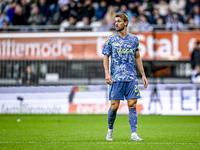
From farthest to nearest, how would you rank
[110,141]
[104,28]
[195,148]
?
[104,28] < [110,141] < [195,148]

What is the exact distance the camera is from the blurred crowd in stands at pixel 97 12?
21406 mm

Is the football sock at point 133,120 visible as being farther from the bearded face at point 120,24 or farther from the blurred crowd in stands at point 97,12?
the blurred crowd in stands at point 97,12

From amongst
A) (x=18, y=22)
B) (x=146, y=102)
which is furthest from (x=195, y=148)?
(x=18, y=22)

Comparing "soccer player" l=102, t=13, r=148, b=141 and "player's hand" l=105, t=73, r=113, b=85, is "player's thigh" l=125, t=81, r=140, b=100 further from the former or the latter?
"player's hand" l=105, t=73, r=113, b=85

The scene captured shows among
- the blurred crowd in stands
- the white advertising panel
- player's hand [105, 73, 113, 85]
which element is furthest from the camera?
the blurred crowd in stands

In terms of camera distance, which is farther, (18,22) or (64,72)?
(18,22)

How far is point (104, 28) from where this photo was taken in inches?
740

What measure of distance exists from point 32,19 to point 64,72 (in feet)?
16.3

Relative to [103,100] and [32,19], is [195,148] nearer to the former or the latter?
[103,100]

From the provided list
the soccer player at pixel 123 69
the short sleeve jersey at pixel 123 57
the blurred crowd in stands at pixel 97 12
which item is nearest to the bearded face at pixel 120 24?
the soccer player at pixel 123 69

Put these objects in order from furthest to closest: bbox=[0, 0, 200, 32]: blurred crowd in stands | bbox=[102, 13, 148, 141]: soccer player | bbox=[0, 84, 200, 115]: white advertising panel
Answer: bbox=[0, 0, 200, 32]: blurred crowd in stands, bbox=[0, 84, 200, 115]: white advertising panel, bbox=[102, 13, 148, 141]: soccer player

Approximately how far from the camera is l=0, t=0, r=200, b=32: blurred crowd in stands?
2141cm

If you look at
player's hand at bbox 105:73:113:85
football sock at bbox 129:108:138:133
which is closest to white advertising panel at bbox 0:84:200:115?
football sock at bbox 129:108:138:133

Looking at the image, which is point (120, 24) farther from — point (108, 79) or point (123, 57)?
point (108, 79)
